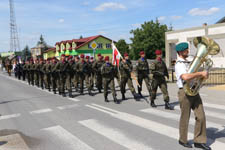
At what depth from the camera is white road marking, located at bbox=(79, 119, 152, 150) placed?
13.7 feet

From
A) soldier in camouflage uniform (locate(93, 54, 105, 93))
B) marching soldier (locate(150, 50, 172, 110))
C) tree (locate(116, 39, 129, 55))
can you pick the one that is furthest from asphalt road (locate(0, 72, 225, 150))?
tree (locate(116, 39, 129, 55))

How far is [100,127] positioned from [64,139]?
1024 millimetres

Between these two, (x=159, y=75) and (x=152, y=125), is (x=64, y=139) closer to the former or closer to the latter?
(x=152, y=125)

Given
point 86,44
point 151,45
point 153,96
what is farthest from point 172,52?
point 153,96

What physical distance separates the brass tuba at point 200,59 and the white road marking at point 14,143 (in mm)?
3177

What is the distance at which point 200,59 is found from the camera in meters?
3.57

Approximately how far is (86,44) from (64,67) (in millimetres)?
42272

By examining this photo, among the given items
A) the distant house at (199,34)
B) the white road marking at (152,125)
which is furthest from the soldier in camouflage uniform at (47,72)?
the distant house at (199,34)

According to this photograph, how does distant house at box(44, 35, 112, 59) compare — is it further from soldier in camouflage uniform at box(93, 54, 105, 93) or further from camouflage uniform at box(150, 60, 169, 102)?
camouflage uniform at box(150, 60, 169, 102)

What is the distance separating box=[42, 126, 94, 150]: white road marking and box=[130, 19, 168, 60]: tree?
45163 mm

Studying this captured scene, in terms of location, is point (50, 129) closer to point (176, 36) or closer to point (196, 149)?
point (196, 149)

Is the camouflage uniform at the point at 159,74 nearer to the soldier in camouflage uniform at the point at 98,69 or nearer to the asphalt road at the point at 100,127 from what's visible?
the asphalt road at the point at 100,127

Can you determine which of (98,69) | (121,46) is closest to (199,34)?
(98,69)

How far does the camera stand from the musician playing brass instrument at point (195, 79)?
360 centimetres
